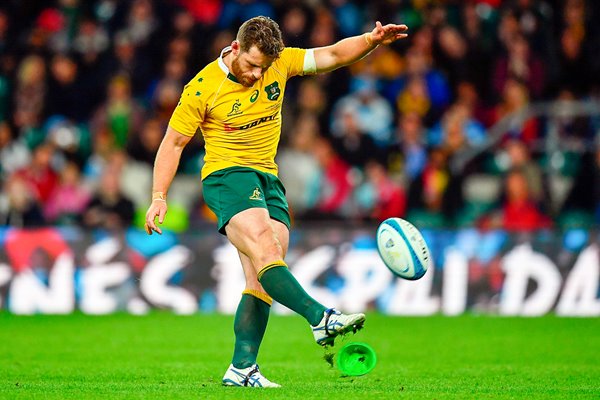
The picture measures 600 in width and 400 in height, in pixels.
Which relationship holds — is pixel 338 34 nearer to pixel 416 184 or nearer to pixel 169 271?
pixel 416 184

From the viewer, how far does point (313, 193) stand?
53.3 feet

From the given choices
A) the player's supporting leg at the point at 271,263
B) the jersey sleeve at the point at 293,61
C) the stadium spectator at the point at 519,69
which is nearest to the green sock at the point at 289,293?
the player's supporting leg at the point at 271,263

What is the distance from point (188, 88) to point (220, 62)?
0.90ft

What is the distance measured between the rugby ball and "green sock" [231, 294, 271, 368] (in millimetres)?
875

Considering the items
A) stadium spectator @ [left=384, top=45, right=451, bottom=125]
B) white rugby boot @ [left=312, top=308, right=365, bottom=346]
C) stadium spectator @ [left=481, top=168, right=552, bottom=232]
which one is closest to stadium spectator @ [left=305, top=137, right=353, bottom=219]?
stadium spectator @ [left=384, top=45, right=451, bottom=125]

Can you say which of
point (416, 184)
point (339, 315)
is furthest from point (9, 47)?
point (339, 315)

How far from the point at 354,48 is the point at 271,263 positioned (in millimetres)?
1554

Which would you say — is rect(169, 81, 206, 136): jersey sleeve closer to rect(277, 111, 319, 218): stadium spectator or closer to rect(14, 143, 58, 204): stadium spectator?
rect(277, 111, 319, 218): stadium spectator

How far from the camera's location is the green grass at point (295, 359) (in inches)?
292

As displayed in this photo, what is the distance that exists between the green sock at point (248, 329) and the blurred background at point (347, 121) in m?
7.20

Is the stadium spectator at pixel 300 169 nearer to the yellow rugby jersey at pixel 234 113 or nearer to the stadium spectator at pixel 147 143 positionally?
the stadium spectator at pixel 147 143

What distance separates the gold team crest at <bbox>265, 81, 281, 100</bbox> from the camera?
26.0ft

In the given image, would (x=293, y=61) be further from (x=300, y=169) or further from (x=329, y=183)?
(x=329, y=183)

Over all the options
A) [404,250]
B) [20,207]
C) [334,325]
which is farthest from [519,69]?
[334,325]
